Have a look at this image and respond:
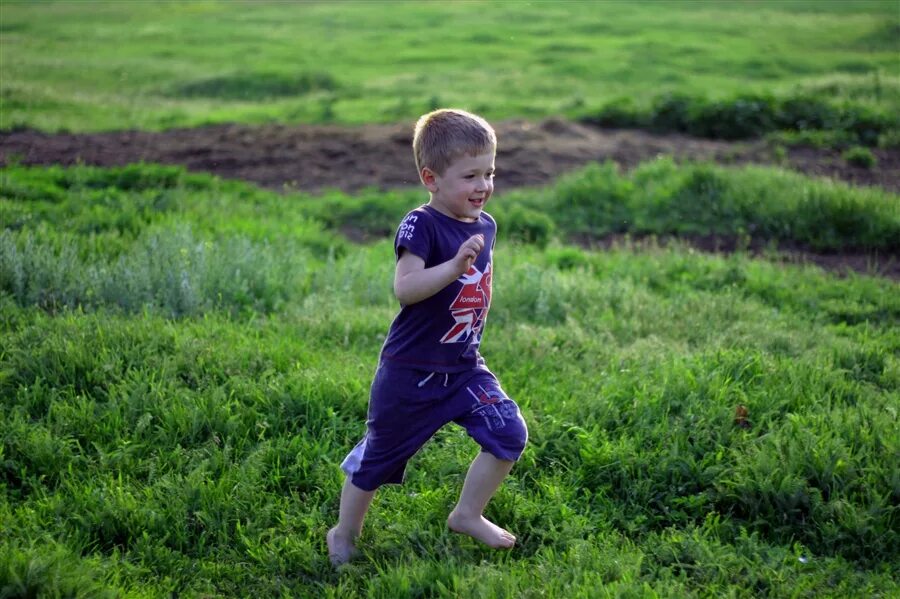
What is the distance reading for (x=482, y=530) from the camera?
395cm

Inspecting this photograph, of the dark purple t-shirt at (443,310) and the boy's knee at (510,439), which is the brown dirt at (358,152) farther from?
the boy's knee at (510,439)

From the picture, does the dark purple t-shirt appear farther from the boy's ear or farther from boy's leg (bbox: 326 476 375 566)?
boy's leg (bbox: 326 476 375 566)

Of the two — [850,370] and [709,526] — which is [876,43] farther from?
[709,526]

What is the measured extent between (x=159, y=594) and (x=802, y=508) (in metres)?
2.86

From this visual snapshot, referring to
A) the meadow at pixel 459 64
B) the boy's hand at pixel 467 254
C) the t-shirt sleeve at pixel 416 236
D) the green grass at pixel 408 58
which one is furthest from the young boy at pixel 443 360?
the green grass at pixel 408 58

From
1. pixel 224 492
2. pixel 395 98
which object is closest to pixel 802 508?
pixel 224 492

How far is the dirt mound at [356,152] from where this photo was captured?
1153 centimetres

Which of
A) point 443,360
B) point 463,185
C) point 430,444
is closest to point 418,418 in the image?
point 443,360

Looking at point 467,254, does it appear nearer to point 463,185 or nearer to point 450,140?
point 463,185

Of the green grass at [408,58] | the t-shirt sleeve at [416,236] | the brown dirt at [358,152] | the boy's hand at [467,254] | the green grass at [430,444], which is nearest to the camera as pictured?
the boy's hand at [467,254]

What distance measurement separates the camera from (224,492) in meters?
4.33

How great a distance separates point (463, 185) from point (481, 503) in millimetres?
1337

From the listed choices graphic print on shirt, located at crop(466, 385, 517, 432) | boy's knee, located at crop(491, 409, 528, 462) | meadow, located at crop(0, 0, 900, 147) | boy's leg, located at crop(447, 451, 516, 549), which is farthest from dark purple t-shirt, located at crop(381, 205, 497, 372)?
meadow, located at crop(0, 0, 900, 147)

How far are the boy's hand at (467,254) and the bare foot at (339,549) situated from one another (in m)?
1.34
